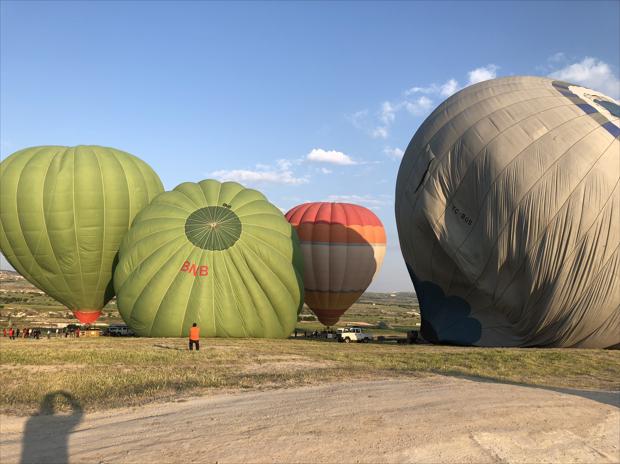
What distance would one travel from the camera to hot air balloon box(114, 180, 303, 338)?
19547 millimetres

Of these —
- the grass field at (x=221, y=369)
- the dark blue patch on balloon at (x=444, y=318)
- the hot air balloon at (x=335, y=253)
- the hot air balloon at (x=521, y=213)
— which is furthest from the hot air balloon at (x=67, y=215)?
the dark blue patch on balloon at (x=444, y=318)

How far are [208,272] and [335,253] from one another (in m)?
11.1

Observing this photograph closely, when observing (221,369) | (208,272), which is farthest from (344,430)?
(208,272)

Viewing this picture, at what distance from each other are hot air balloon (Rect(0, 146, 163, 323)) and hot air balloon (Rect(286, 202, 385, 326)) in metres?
10.2

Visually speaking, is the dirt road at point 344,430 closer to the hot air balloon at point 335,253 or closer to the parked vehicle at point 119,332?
the parked vehicle at point 119,332

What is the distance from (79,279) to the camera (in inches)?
936

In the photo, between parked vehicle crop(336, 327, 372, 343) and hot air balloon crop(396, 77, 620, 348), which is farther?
parked vehicle crop(336, 327, 372, 343)

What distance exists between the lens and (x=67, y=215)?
22.9m

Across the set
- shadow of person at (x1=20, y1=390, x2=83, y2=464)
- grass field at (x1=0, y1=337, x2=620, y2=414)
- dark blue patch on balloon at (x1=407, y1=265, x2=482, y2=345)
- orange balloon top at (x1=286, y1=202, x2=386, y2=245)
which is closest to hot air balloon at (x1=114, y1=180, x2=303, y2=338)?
grass field at (x1=0, y1=337, x2=620, y2=414)

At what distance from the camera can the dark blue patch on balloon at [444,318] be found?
1836 centimetres

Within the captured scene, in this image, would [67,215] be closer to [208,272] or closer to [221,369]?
[208,272]

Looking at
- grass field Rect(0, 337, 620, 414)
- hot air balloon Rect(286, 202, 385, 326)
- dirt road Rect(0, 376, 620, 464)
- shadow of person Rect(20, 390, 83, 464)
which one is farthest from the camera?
hot air balloon Rect(286, 202, 385, 326)

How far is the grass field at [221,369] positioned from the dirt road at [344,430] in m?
1.37

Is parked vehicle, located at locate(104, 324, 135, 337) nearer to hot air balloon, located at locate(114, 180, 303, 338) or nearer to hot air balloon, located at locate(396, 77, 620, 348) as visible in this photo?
hot air balloon, located at locate(114, 180, 303, 338)
